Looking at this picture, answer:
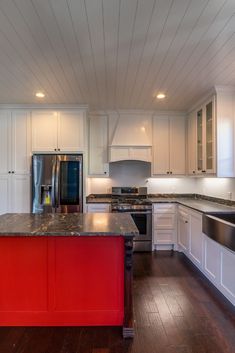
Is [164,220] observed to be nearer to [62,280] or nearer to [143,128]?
[143,128]

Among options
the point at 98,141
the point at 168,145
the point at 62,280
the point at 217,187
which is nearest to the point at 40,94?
the point at 98,141

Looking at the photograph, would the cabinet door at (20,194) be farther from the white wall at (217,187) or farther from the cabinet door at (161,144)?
the white wall at (217,187)

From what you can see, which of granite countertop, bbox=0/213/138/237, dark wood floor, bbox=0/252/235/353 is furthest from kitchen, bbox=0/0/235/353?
granite countertop, bbox=0/213/138/237

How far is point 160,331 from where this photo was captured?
2102 mm

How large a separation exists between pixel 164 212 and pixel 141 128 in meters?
1.65

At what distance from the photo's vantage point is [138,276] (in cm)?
327

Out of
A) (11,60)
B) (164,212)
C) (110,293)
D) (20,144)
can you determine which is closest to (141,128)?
(164,212)

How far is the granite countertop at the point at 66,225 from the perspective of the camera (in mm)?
1955

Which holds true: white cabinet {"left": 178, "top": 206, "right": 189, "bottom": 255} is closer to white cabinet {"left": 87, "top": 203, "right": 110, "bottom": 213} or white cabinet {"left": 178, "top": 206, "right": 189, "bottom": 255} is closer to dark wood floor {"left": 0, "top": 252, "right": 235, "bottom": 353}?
dark wood floor {"left": 0, "top": 252, "right": 235, "bottom": 353}

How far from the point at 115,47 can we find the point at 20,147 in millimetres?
2611

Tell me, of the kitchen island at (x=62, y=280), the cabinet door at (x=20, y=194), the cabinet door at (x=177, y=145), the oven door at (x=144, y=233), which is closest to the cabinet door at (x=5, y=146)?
the cabinet door at (x=20, y=194)

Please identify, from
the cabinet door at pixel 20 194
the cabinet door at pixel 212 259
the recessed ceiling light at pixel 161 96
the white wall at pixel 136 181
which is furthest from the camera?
the white wall at pixel 136 181

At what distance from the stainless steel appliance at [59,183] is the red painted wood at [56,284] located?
1.84 m

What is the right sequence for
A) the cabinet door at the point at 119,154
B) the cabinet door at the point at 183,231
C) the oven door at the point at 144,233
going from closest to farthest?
the cabinet door at the point at 183,231 → the oven door at the point at 144,233 → the cabinet door at the point at 119,154
